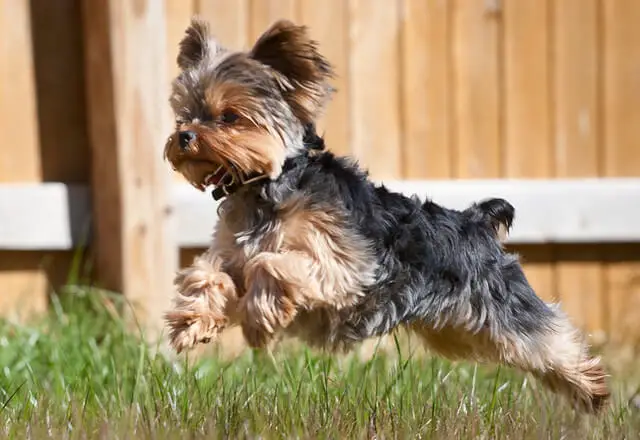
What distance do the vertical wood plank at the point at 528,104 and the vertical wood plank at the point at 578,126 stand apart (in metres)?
0.06

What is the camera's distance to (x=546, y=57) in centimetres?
596

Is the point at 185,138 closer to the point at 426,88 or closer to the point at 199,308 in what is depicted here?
the point at 199,308

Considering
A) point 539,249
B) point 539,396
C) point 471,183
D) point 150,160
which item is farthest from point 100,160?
point 539,396

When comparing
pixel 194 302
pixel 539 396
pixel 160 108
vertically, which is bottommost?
pixel 539 396

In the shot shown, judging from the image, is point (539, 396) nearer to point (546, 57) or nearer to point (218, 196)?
point (218, 196)

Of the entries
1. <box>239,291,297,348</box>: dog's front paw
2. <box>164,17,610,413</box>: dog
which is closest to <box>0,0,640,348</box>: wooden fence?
<box>164,17,610,413</box>: dog

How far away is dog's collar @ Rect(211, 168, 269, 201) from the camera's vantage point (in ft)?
12.0

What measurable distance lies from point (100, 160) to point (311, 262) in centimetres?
227

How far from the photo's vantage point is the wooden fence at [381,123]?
5.49 m

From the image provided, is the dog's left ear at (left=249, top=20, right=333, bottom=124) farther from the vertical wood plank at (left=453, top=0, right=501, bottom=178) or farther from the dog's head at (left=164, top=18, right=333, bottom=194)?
the vertical wood plank at (left=453, top=0, right=501, bottom=178)

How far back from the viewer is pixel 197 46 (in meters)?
3.92

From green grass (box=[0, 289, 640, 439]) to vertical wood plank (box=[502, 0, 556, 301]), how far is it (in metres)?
1.45

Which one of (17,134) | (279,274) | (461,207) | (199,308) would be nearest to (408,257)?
(279,274)

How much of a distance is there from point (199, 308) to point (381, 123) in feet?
8.62
